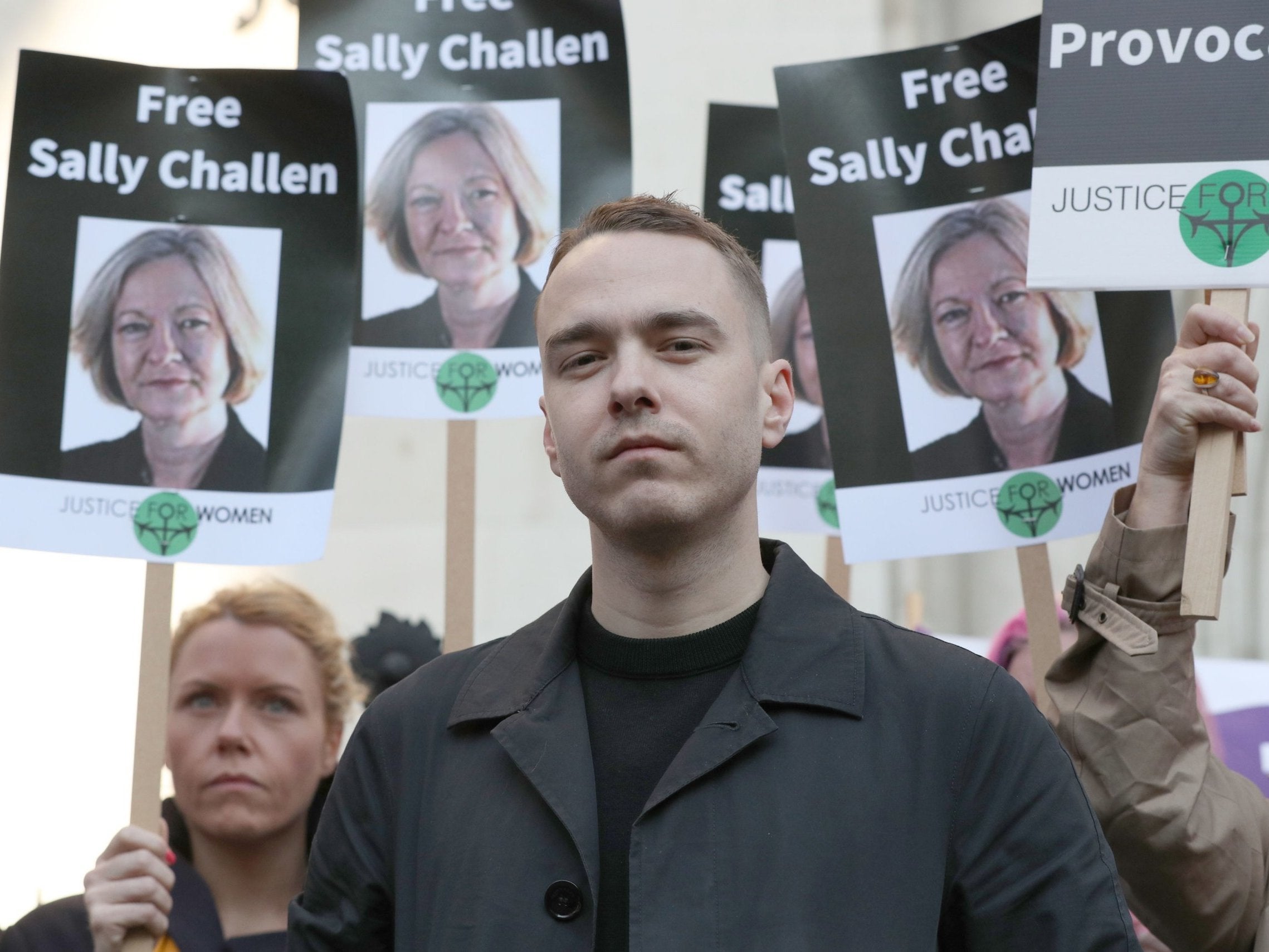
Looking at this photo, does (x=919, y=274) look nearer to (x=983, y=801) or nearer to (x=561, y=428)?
(x=561, y=428)

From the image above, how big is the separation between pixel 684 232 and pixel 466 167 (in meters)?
1.34

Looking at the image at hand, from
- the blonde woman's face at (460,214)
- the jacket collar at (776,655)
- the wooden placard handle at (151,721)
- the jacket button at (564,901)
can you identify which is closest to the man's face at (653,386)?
the jacket collar at (776,655)

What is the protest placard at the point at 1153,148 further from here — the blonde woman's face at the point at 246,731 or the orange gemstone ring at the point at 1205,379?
the blonde woman's face at the point at 246,731

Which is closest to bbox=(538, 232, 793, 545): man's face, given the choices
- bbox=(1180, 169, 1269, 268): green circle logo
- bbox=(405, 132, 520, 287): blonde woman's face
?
bbox=(1180, 169, 1269, 268): green circle logo

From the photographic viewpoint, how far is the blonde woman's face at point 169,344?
2.71m

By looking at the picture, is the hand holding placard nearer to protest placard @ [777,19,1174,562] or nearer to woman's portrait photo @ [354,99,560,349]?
protest placard @ [777,19,1174,562]

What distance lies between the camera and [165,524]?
2.62 metres

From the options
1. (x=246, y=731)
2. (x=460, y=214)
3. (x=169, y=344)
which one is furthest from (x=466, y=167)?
(x=246, y=731)

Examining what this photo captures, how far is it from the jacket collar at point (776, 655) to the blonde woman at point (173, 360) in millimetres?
1080

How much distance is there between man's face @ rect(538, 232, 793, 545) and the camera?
1.63 metres

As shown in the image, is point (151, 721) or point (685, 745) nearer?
point (685, 745)

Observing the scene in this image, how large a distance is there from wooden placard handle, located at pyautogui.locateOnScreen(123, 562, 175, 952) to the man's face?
0.99 m

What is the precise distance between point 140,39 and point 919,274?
10.4 feet

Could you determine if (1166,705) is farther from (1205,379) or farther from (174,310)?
(174,310)
